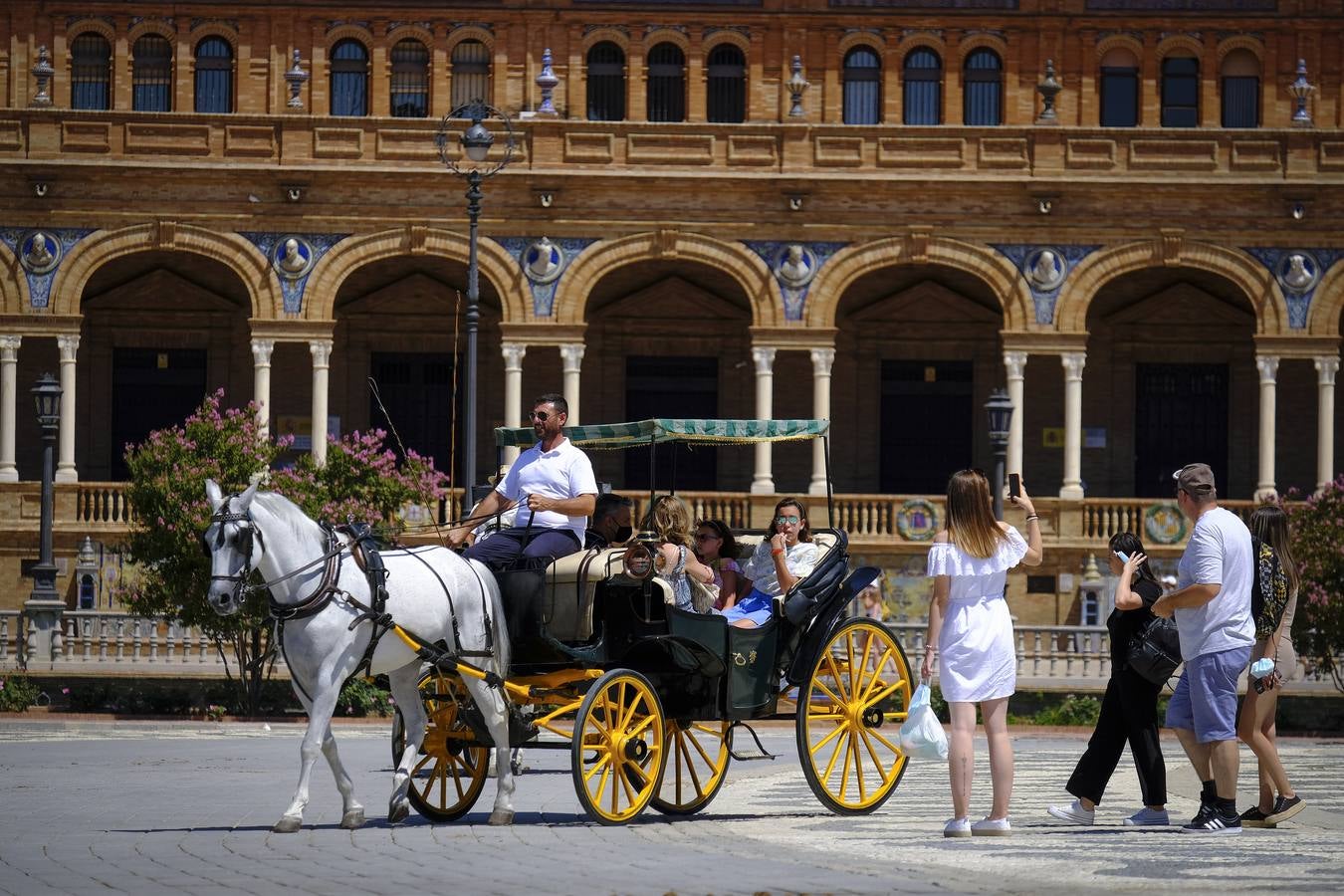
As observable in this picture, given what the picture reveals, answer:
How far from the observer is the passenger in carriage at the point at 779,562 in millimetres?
14422

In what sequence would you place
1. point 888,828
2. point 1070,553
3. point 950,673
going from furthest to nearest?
point 1070,553
point 888,828
point 950,673

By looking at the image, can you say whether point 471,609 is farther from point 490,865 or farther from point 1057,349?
point 1057,349

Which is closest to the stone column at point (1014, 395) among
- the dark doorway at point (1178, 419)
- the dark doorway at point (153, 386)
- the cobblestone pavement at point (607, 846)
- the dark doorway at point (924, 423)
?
the dark doorway at point (924, 423)

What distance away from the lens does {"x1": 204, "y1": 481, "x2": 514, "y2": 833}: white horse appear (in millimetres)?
12984

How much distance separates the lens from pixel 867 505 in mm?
38625

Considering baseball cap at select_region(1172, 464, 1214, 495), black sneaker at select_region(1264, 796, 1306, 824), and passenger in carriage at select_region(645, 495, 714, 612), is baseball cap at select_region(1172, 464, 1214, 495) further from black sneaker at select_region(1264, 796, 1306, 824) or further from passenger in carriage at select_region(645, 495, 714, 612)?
passenger in carriage at select_region(645, 495, 714, 612)

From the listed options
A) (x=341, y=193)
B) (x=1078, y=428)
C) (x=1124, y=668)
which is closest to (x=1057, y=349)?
(x=1078, y=428)

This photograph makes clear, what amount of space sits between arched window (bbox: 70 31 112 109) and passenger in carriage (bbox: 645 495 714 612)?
28.8m

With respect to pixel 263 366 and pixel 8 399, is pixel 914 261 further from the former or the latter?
pixel 8 399

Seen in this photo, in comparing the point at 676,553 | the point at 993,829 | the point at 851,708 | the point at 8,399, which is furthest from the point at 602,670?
the point at 8,399

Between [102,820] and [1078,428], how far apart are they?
90.5 ft

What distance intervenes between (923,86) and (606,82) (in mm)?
5569

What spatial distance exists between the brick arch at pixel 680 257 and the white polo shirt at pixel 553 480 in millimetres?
25103

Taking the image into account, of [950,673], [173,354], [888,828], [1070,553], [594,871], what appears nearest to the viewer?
[594,871]
